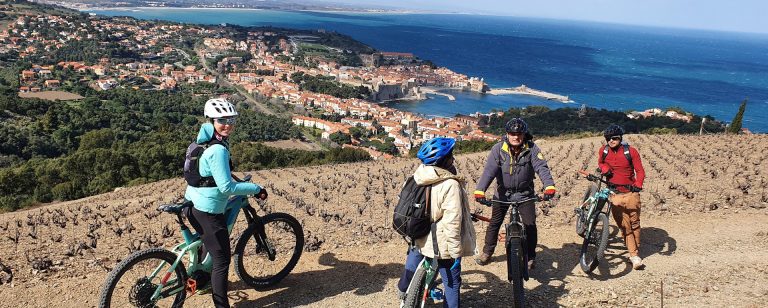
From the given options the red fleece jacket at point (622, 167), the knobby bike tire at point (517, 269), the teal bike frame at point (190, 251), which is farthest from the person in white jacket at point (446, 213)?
the red fleece jacket at point (622, 167)

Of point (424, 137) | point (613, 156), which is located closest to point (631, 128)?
point (424, 137)

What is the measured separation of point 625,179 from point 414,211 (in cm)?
305

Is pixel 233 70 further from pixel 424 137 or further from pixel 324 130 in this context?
pixel 424 137

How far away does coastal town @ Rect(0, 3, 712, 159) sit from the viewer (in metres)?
63.6

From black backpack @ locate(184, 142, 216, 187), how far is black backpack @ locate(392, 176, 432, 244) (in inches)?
55.8

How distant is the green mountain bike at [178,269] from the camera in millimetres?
3635

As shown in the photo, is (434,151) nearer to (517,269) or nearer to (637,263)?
(517,269)

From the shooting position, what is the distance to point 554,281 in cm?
505

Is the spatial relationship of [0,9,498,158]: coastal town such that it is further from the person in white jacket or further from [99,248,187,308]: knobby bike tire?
[99,248,187,308]: knobby bike tire

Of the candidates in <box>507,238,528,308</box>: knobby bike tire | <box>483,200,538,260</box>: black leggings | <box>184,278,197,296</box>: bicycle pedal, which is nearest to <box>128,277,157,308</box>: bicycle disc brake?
<box>184,278,197,296</box>: bicycle pedal

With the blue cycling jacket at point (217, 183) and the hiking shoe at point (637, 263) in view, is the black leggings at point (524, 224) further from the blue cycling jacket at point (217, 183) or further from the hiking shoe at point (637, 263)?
the blue cycling jacket at point (217, 183)

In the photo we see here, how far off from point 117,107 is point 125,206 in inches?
2126

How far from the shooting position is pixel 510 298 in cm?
460

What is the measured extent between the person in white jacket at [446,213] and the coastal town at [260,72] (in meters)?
40.3
